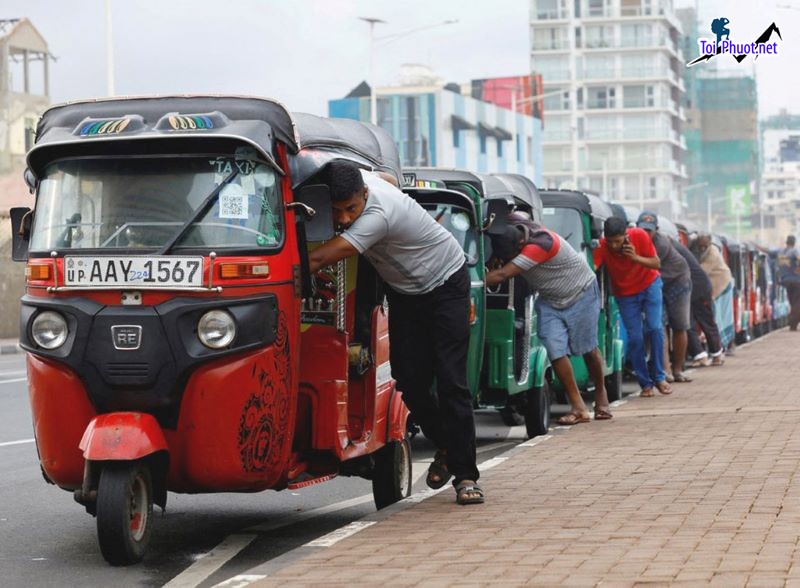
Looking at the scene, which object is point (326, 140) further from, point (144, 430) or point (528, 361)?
point (528, 361)

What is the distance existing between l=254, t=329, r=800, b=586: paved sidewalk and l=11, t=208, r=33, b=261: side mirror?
2.24m

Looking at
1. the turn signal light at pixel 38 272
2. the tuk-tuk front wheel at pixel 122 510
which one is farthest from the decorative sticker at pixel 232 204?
the tuk-tuk front wheel at pixel 122 510

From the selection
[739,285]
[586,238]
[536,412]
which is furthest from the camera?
[739,285]

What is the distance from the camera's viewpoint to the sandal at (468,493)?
356 inches

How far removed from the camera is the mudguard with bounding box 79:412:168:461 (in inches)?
302

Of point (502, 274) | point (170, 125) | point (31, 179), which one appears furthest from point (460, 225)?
point (170, 125)

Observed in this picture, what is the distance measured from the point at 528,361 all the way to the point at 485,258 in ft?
4.18

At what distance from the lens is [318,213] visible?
8.35m

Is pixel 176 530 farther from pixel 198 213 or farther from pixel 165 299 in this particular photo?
pixel 198 213

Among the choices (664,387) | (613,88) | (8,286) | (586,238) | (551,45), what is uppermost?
(551,45)

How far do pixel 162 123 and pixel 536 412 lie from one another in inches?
279

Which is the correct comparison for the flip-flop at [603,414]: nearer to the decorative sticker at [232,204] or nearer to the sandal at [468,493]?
the sandal at [468,493]

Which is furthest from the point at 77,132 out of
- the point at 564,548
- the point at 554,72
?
the point at 554,72

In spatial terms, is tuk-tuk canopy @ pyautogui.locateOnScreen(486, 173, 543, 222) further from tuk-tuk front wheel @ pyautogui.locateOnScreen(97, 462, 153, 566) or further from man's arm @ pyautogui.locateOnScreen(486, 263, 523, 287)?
tuk-tuk front wheel @ pyautogui.locateOnScreen(97, 462, 153, 566)
